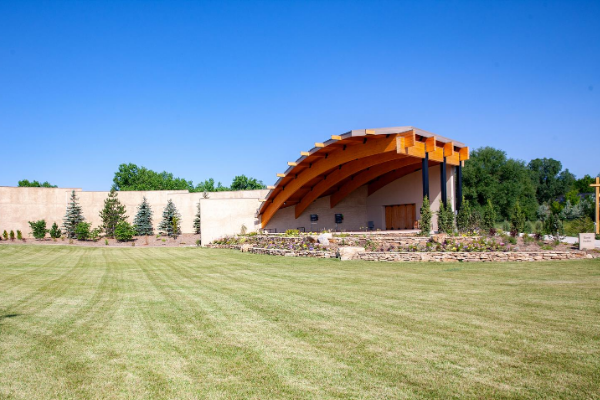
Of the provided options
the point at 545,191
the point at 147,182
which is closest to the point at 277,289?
the point at 147,182

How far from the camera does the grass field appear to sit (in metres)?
3.62

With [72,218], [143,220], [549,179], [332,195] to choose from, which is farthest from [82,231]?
[549,179]

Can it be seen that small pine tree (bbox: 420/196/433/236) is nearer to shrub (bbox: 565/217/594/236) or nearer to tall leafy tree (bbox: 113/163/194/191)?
shrub (bbox: 565/217/594/236)

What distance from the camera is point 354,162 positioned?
72.5 ft

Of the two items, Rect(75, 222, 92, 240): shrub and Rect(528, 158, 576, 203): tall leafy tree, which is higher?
Rect(528, 158, 576, 203): tall leafy tree

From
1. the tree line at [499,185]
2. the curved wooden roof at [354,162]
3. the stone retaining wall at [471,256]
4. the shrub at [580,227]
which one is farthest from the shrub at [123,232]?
the tree line at [499,185]

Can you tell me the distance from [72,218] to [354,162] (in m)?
21.5

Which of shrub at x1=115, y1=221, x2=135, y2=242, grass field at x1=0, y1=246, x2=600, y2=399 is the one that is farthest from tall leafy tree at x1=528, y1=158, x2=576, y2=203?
grass field at x1=0, y1=246, x2=600, y2=399

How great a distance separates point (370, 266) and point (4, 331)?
9717mm

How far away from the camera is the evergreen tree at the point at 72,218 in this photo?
29.0 meters

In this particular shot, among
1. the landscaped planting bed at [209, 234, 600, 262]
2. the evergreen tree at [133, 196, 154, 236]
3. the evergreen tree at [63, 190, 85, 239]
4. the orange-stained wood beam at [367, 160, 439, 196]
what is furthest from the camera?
the evergreen tree at [133, 196, 154, 236]

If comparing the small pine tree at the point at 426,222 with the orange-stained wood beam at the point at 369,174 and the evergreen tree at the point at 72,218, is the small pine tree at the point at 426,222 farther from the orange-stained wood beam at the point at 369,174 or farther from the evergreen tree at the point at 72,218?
the evergreen tree at the point at 72,218

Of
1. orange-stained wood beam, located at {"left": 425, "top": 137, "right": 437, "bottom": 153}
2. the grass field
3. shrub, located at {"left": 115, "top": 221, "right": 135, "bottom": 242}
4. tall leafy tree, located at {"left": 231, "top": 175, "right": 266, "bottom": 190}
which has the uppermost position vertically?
tall leafy tree, located at {"left": 231, "top": 175, "right": 266, "bottom": 190}

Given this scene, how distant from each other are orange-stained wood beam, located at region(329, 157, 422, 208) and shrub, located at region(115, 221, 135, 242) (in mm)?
14517
